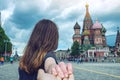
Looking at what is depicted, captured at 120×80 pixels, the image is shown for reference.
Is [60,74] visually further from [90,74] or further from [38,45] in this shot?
[90,74]

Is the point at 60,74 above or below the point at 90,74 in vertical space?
above

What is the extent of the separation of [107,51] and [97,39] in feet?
23.1

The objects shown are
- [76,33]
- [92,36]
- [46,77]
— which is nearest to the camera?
[46,77]

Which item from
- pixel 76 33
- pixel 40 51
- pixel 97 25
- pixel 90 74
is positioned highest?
pixel 97 25

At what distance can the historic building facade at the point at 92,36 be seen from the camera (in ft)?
492

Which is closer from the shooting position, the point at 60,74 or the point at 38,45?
the point at 60,74

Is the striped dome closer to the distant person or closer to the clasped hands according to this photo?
the distant person

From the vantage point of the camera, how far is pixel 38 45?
87.0 inches

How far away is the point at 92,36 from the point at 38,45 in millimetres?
156315

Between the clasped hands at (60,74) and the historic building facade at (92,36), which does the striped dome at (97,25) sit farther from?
the clasped hands at (60,74)

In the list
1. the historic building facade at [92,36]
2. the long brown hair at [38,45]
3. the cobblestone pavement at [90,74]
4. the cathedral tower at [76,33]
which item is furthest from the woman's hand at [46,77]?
the cathedral tower at [76,33]

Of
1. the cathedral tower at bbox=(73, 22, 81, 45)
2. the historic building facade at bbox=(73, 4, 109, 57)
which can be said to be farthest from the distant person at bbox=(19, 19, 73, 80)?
the cathedral tower at bbox=(73, 22, 81, 45)

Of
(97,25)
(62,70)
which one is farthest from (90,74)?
(97,25)

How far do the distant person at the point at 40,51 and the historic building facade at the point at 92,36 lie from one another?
481 feet
